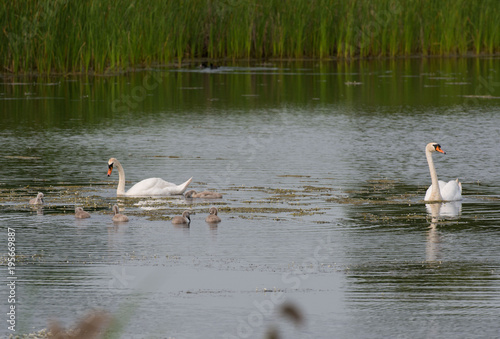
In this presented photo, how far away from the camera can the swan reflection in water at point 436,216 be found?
9.89 metres

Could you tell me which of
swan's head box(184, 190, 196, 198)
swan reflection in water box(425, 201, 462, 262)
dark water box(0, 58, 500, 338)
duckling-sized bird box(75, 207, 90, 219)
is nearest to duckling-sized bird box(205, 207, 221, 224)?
dark water box(0, 58, 500, 338)

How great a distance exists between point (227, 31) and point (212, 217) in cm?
2411

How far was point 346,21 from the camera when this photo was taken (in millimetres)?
35406

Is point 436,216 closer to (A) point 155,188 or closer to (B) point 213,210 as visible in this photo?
(B) point 213,210

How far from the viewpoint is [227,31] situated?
1374 inches

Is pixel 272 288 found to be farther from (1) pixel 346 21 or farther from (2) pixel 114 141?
(1) pixel 346 21

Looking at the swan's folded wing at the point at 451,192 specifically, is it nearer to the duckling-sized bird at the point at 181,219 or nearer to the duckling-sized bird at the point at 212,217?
the duckling-sized bird at the point at 212,217

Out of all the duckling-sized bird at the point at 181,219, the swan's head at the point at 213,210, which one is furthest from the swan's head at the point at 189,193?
the duckling-sized bird at the point at 181,219

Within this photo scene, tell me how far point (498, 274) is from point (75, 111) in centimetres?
1577

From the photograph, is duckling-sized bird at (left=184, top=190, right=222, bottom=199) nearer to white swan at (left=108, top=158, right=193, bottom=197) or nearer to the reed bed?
white swan at (left=108, top=158, right=193, bottom=197)

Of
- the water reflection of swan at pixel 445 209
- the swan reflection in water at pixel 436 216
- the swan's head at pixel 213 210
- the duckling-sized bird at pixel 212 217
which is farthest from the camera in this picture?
the water reflection of swan at pixel 445 209

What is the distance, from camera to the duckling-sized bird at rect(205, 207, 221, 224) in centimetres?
1133

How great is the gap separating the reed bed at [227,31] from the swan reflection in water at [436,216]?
1660 cm

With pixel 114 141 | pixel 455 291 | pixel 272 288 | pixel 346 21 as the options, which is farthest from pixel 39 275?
pixel 346 21
